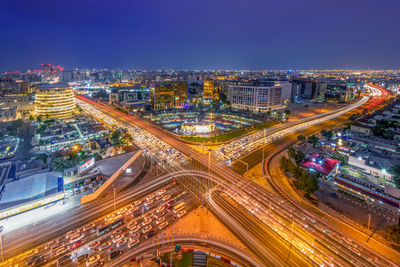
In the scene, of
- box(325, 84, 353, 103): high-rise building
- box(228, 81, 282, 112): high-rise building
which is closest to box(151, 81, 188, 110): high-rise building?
box(228, 81, 282, 112): high-rise building

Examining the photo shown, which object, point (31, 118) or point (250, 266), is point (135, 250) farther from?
point (31, 118)

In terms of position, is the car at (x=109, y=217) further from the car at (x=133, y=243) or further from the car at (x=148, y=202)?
the car at (x=133, y=243)

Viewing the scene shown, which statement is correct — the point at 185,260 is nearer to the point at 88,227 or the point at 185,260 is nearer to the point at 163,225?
the point at 163,225

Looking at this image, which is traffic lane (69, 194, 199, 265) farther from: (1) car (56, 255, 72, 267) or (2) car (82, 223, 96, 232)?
(2) car (82, 223, 96, 232)

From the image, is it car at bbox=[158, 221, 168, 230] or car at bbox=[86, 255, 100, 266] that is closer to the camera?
car at bbox=[86, 255, 100, 266]

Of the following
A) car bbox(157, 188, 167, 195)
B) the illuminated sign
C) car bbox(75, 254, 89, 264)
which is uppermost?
the illuminated sign

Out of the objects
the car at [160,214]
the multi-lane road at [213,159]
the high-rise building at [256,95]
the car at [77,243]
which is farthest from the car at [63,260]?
the high-rise building at [256,95]
